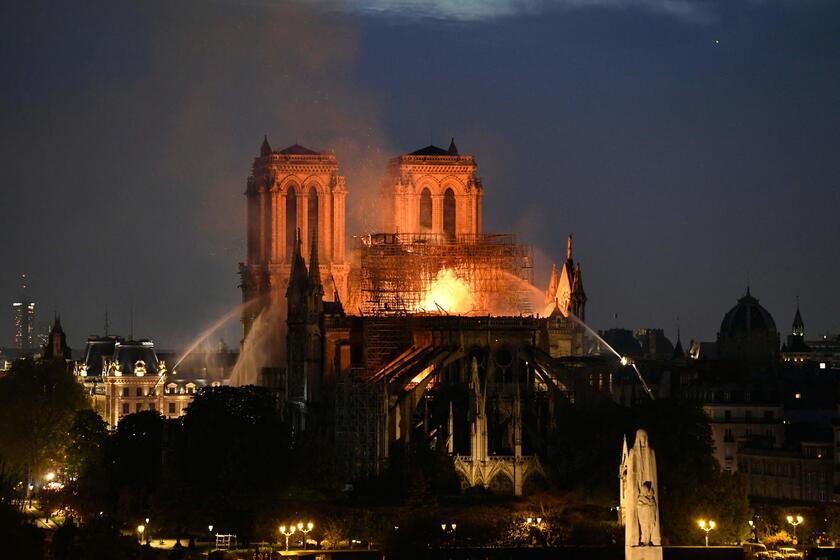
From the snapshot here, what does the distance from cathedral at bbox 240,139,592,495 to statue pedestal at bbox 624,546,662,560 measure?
31.2 m

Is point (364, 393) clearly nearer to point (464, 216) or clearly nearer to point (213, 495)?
point (213, 495)

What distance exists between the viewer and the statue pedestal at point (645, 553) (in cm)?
10462

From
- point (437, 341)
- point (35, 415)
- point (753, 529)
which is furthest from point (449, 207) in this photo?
point (753, 529)

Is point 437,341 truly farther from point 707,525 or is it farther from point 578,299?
point 707,525

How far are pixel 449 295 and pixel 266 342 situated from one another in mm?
17475

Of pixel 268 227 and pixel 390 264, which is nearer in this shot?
pixel 390 264

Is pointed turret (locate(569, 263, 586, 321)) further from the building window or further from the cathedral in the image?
the building window

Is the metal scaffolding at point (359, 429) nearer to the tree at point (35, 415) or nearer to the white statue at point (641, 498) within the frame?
the tree at point (35, 415)

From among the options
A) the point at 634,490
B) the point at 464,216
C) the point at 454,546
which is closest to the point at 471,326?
the point at 464,216

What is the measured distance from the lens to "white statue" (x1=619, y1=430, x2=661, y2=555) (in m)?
104

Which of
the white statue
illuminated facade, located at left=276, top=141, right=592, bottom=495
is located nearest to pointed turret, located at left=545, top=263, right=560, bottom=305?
illuminated facade, located at left=276, top=141, right=592, bottom=495

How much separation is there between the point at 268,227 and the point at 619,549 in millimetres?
67049

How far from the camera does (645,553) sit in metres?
105

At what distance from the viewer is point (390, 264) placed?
16462 cm
